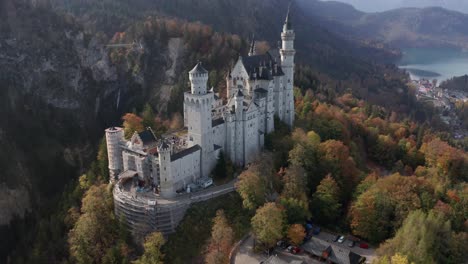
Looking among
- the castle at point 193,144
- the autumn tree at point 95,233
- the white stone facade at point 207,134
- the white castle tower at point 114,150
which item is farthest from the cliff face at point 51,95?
the white stone facade at point 207,134

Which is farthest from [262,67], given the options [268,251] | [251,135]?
[268,251]

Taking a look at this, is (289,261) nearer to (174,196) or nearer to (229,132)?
(174,196)

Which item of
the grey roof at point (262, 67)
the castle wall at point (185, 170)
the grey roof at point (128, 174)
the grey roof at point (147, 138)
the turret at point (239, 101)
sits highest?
the grey roof at point (262, 67)

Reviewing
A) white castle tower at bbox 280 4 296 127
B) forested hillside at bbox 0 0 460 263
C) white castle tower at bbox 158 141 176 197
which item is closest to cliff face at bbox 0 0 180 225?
forested hillside at bbox 0 0 460 263

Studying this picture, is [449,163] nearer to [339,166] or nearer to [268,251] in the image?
[339,166]

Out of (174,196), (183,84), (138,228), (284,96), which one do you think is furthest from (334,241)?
(183,84)

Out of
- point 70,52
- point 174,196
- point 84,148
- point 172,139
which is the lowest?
point 84,148

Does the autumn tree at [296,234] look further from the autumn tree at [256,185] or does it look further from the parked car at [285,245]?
the autumn tree at [256,185]

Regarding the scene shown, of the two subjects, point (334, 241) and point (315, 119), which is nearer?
point (334, 241)
